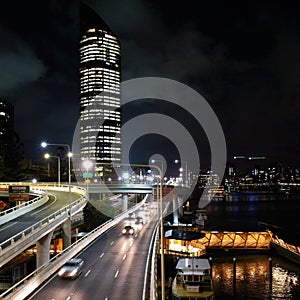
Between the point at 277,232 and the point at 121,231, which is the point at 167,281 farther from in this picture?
the point at 277,232

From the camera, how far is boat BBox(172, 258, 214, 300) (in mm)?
40541

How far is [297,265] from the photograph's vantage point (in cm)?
6650

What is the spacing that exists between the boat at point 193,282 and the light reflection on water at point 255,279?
34.5 ft

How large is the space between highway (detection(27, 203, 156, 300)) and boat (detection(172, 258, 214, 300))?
214 inches

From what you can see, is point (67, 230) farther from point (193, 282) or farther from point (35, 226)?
point (193, 282)

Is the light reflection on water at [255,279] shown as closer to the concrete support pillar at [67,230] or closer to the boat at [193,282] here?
the boat at [193,282]

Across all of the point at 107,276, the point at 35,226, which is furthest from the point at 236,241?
the point at 107,276

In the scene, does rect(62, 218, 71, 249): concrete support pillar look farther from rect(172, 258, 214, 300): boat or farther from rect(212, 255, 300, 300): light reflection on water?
rect(212, 255, 300, 300): light reflection on water

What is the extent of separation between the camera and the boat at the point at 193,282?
133 ft

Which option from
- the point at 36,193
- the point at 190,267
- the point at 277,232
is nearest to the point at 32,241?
the point at 190,267

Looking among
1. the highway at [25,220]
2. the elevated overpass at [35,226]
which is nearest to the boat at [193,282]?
the elevated overpass at [35,226]

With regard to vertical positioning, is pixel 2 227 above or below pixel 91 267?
above

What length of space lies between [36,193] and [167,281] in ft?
113

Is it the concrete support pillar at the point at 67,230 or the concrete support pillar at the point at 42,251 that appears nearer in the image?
the concrete support pillar at the point at 42,251
